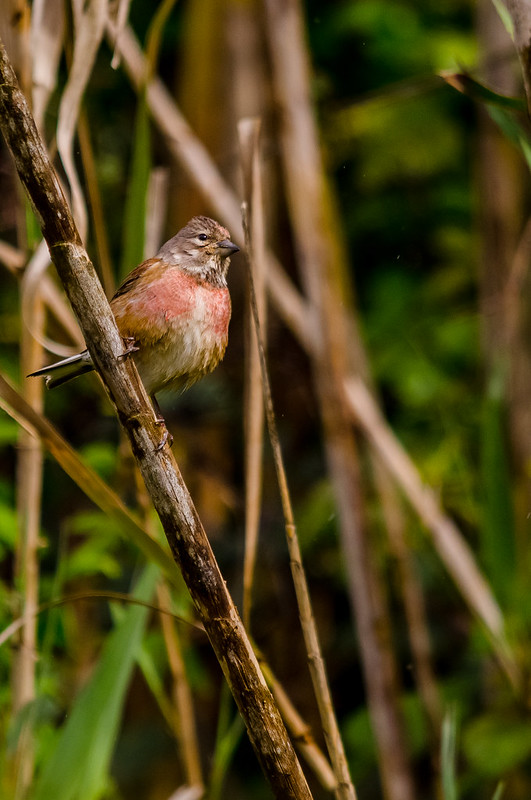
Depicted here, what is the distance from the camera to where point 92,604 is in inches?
187

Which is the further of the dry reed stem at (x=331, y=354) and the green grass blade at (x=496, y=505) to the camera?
the dry reed stem at (x=331, y=354)

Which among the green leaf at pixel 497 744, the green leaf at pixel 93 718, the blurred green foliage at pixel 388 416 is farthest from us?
the blurred green foliage at pixel 388 416

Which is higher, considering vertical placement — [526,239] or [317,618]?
[526,239]

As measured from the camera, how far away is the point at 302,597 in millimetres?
1244

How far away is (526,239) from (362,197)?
11.8 ft

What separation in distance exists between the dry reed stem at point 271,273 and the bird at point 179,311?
0.84 meters

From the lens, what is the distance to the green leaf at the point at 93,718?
1.58 metres

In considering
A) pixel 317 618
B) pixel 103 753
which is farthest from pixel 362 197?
pixel 103 753

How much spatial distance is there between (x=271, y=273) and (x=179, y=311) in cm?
130

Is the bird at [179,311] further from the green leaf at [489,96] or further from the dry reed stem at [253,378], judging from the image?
the green leaf at [489,96]

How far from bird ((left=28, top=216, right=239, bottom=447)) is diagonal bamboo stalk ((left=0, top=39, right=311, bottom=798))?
0.90 ft

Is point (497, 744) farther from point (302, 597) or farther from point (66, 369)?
point (66, 369)

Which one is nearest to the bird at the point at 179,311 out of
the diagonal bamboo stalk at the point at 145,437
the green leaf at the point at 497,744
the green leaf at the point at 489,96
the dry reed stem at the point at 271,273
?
the diagonal bamboo stalk at the point at 145,437

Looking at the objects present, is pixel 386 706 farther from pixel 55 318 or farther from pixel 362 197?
pixel 362 197
